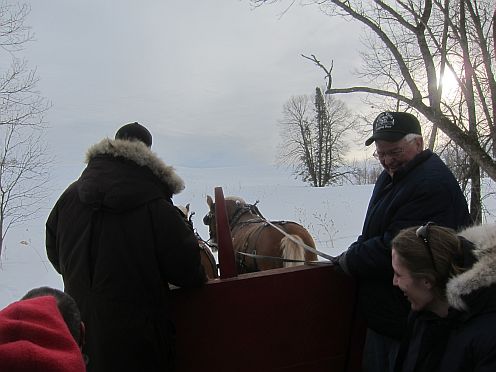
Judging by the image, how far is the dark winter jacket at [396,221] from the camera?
7.36ft

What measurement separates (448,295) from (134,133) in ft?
5.85

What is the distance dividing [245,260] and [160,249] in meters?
2.89

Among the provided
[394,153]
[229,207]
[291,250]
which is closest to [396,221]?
[394,153]

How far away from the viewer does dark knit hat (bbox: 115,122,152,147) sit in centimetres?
244

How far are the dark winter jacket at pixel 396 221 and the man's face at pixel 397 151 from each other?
7 cm

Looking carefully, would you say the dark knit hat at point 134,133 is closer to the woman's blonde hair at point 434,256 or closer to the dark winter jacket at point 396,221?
the dark winter jacket at point 396,221

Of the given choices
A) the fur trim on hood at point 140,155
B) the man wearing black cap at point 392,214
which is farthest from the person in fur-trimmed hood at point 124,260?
the man wearing black cap at point 392,214

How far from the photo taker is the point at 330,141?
45250 mm

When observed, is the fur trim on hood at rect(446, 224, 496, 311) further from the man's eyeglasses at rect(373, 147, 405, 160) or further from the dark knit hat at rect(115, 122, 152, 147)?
the dark knit hat at rect(115, 122, 152, 147)

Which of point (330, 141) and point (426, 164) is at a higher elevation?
point (330, 141)

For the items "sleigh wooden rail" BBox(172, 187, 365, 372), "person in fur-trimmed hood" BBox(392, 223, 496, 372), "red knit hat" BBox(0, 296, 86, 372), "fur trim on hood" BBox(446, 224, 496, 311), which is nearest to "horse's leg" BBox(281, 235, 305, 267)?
"sleigh wooden rail" BBox(172, 187, 365, 372)

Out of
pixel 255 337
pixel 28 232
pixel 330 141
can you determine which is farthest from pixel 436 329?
pixel 330 141

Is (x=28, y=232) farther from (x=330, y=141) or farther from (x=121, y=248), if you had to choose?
(x=330, y=141)

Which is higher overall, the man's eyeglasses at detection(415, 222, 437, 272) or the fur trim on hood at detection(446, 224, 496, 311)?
the man's eyeglasses at detection(415, 222, 437, 272)
